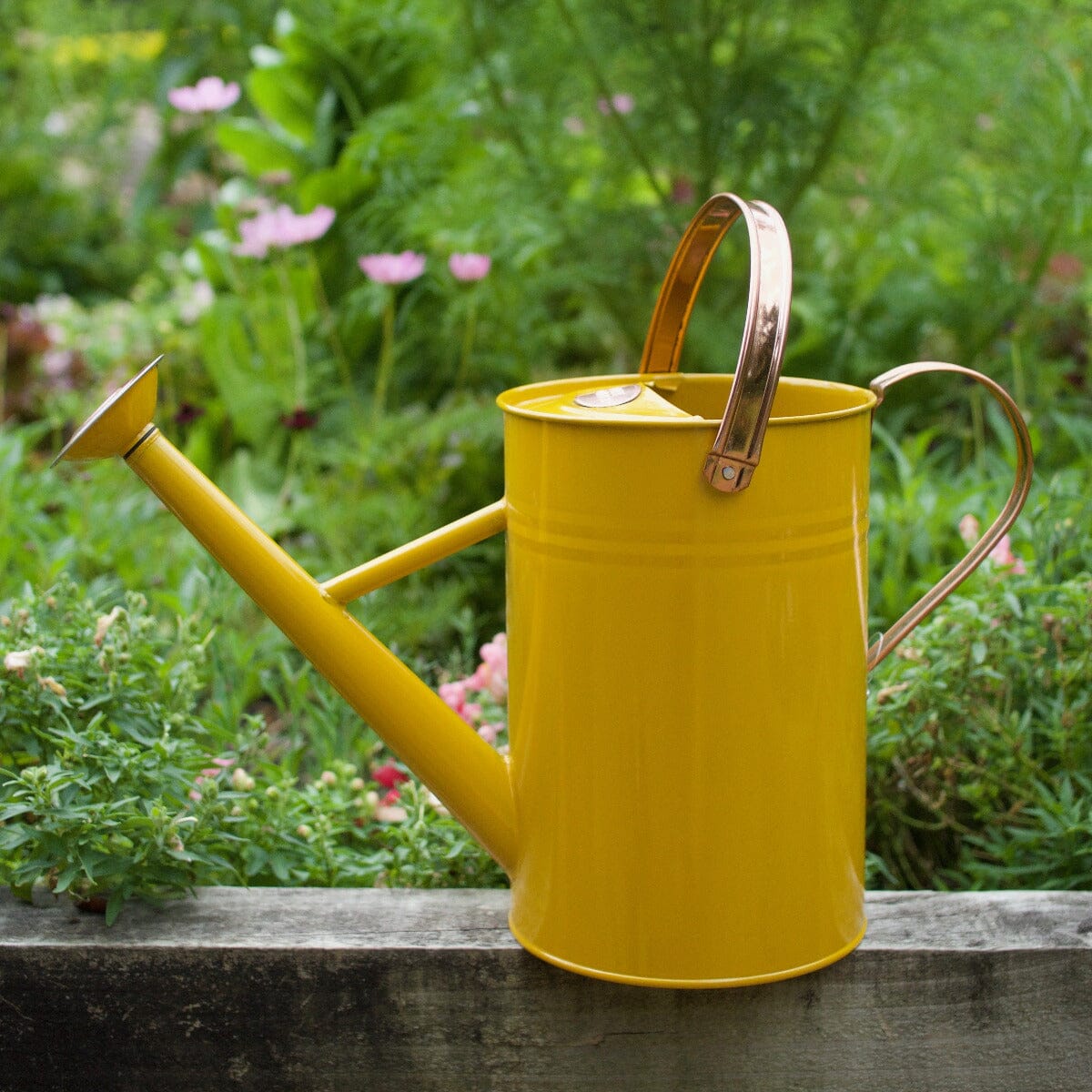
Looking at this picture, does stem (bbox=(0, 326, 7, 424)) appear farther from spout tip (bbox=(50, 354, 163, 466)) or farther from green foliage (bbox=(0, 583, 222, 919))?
spout tip (bbox=(50, 354, 163, 466))

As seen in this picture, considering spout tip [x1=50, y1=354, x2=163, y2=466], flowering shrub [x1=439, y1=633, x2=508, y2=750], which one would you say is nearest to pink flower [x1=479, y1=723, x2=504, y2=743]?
flowering shrub [x1=439, y1=633, x2=508, y2=750]

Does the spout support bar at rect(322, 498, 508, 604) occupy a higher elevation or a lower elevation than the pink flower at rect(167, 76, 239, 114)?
lower

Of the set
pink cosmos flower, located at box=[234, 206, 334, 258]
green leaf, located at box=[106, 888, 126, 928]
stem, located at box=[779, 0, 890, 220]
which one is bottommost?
green leaf, located at box=[106, 888, 126, 928]

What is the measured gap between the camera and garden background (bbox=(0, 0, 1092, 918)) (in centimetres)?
129

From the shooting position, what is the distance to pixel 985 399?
2.58 metres

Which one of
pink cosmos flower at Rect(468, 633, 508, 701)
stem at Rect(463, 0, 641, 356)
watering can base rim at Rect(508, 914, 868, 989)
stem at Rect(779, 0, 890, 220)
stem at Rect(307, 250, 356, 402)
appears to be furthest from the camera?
stem at Rect(307, 250, 356, 402)

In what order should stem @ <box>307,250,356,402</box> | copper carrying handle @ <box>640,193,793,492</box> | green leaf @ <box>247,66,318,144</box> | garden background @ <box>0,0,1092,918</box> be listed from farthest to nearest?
green leaf @ <box>247,66,318,144</box>, stem @ <box>307,250,356,402</box>, garden background @ <box>0,0,1092,918</box>, copper carrying handle @ <box>640,193,793,492</box>

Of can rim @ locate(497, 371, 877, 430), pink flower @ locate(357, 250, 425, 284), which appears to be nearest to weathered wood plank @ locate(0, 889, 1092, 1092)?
can rim @ locate(497, 371, 877, 430)

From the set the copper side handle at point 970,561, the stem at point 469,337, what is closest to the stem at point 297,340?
the stem at point 469,337

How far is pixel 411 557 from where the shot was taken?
1.06m

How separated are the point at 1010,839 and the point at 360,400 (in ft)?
6.47

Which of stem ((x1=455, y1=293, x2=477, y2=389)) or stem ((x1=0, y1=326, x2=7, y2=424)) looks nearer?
stem ((x1=455, y1=293, x2=477, y2=389))

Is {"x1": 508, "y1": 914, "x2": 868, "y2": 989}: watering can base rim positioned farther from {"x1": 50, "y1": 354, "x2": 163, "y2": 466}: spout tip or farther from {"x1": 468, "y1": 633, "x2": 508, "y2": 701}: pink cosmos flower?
{"x1": 50, "y1": 354, "x2": 163, "y2": 466}: spout tip

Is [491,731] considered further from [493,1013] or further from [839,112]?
[839,112]
